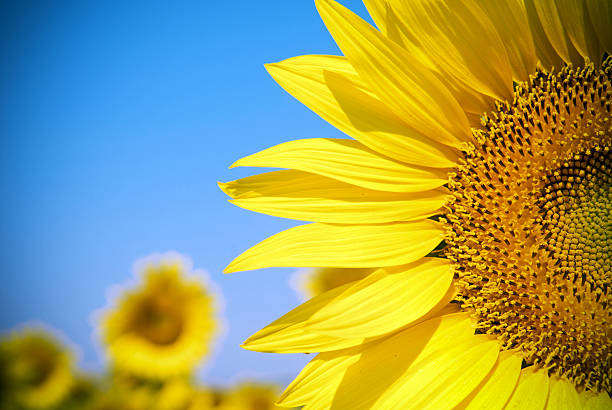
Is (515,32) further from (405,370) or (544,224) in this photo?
(405,370)

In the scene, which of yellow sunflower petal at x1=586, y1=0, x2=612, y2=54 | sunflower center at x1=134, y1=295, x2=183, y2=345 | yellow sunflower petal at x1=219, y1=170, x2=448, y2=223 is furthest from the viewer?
sunflower center at x1=134, y1=295, x2=183, y2=345

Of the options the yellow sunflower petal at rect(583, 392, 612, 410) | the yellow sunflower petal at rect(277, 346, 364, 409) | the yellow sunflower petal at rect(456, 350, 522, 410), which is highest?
the yellow sunflower petal at rect(277, 346, 364, 409)

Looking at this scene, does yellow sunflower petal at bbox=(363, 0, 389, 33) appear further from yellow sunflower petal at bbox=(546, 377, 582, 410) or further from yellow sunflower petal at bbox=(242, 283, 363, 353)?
yellow sunflower petal at bbox=(546, 377, 582, 410)

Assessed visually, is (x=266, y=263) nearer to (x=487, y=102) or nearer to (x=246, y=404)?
(x=487, y=102)

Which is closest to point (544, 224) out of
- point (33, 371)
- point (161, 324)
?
point (161, 324)

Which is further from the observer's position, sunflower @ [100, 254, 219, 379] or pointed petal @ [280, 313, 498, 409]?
sunflower @ [100, 254, 219, 379]

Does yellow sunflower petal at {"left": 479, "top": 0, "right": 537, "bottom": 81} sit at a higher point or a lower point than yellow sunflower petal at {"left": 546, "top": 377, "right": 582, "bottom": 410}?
higher

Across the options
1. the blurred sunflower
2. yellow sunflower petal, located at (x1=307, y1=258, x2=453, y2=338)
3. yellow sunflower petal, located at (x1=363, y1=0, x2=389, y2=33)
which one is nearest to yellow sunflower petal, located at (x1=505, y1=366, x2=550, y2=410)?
yellow sunflower petal, located at (x1=307, y1=258, x2=453, y2=338)

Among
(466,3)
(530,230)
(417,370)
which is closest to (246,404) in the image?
(417,370)
